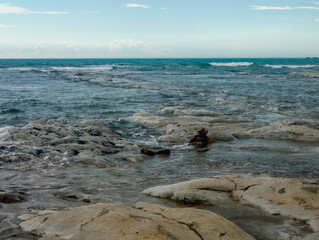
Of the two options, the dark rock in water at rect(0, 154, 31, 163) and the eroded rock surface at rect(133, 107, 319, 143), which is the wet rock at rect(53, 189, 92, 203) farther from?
the eroded rock surface at rect(133, 107, 319, 143)

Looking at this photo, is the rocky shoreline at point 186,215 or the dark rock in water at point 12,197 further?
the dark rock in water at point 12,197

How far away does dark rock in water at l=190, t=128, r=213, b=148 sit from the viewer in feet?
47.1

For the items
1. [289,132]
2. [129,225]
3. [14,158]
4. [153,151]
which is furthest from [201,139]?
[129,225]

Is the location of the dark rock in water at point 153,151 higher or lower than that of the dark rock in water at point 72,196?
lower

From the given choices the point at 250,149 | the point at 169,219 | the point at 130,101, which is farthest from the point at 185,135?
the point at 130,101

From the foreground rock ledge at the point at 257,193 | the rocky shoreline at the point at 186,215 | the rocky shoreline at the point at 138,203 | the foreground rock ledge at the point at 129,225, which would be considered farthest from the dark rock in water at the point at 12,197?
the foreground rock ledge at the point at 257,193

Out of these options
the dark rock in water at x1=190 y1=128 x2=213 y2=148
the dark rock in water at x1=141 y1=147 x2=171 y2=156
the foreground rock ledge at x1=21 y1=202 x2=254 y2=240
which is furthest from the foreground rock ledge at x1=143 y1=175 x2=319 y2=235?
the dark rock in water at x1=190 y1=128 x2=213 y2=148

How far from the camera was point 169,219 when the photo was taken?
230 inches

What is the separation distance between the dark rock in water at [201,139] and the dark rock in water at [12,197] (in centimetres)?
786

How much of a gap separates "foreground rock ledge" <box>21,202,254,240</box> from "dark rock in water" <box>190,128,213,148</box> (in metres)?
8.10

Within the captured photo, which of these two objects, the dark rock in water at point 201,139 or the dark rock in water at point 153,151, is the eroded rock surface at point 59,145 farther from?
the dark rock in water at point 201,139

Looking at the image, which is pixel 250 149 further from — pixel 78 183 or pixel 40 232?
pixel 40 232

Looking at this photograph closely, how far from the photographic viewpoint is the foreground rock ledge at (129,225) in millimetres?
5223

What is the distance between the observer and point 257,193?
7.74 metres
